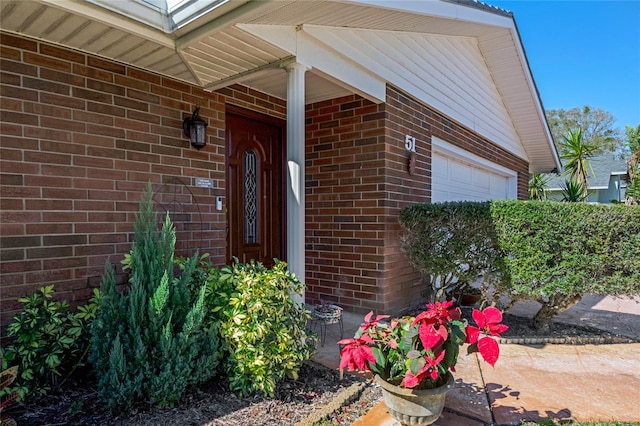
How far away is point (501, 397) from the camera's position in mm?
2639

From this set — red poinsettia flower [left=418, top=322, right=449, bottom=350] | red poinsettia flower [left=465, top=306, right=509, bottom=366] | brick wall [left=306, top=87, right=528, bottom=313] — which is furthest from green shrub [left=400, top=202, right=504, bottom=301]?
red poinsettia flower [left=418, top=322, right=449, bottom=350]

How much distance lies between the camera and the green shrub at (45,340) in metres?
2.40

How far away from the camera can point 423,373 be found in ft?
6.17

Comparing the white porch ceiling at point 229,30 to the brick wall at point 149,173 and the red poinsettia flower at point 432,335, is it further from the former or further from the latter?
the red poinsettia flower at point 432,335

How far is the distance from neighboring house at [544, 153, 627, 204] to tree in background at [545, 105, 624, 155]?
874 centimetres

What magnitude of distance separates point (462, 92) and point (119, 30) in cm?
544

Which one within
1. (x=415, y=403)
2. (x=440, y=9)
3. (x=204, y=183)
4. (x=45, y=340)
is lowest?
(x=415, y=403)

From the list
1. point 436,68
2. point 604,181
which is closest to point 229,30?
point 436,68

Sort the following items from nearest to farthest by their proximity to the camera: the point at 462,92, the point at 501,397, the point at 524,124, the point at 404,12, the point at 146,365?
the point at 146,365, the point at 501,397, the point at 404,12, the point at 462,92, the point at 524,124

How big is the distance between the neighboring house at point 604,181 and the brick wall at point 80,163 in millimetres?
18139

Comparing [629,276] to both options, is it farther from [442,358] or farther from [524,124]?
[524,124]

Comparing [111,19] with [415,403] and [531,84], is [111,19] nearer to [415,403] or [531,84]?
[415,403]

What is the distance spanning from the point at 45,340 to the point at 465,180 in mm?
6679

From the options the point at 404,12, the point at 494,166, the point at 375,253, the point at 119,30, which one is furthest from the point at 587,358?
the point at 494,166
